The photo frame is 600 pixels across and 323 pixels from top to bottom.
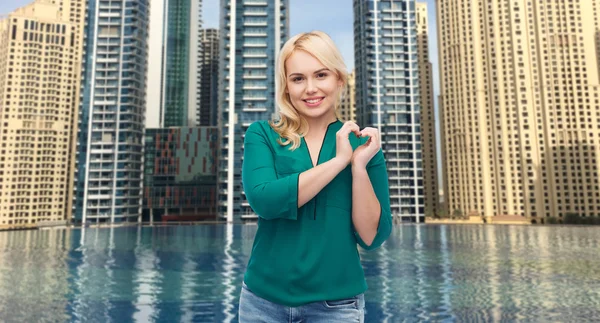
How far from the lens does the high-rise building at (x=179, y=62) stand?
140 meters

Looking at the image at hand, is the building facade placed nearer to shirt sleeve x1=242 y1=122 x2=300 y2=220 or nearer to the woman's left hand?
shirt sleeve x1=242 y1=122 x2=300 y2=220

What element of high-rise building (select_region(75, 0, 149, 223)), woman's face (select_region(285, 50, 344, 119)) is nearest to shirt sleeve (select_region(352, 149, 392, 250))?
woman's face (select_region(285, 50, 344, 119))

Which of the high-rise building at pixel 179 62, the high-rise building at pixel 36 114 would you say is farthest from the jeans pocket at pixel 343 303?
the high-rise building at pixel 179 62

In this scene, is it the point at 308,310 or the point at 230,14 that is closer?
the point at 308,310

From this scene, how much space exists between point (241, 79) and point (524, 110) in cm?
8585

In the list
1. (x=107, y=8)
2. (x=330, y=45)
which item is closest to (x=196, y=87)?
(x=107, y=8)

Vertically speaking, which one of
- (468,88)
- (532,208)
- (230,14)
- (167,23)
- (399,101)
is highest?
(167,23)

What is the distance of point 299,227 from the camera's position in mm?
1879

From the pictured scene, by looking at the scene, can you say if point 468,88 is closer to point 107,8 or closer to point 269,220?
point 107,8

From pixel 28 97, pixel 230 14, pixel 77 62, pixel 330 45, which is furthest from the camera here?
pixel 77 62

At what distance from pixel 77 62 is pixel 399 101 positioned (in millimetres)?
105899

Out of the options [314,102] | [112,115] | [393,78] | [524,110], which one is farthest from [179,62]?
[314,102]

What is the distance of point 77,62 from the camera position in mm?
130500

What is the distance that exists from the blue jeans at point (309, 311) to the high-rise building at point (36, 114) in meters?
133
